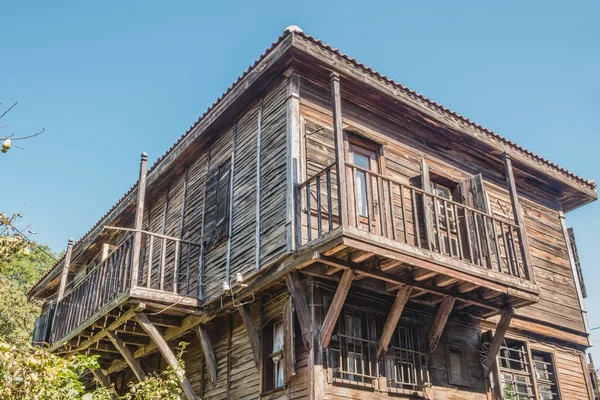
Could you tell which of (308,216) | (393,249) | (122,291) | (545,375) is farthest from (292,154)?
(545,375)

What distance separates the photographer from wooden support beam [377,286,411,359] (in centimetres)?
895

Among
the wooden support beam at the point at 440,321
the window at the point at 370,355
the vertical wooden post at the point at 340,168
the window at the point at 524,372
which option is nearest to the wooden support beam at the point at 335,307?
A: the window at the point at 370,355

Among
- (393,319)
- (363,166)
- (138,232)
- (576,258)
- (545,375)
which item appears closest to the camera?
(393,319)

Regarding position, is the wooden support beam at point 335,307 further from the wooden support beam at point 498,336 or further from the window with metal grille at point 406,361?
the wooden support beam at point 498,336

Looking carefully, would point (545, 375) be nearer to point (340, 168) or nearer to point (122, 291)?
point (340, 168)

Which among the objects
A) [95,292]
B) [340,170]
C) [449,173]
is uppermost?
[449,173]

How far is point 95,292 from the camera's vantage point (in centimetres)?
1159

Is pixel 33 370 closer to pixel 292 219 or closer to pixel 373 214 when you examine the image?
pixel 292 219

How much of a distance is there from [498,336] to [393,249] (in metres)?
3.40

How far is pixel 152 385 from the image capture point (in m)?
8.55

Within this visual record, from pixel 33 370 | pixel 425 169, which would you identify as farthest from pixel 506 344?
pixel 33 370

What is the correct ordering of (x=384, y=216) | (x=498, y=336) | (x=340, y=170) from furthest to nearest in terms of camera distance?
(x=498, y=336) → (x=384, y=216) → (x=340, y=170)

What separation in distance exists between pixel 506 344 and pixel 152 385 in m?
6.64

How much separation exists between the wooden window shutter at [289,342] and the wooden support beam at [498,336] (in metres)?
3.79
